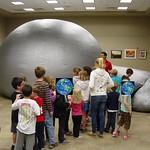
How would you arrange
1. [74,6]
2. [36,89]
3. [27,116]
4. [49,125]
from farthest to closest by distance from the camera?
1. [74,6]
2. [49,125]
3. [36,89]
4. [27,116]

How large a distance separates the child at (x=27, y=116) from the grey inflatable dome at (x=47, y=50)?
514 cm

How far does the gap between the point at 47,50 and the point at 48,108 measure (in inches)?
181

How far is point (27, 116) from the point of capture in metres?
3.87

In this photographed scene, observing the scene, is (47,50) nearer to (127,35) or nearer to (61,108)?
(61,108)

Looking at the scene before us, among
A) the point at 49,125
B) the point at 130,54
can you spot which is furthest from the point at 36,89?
the point at 130,54

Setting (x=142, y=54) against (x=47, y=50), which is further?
(x=142, y=54)

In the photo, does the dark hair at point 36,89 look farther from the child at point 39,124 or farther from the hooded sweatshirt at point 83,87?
the hooded sweatshirt at point 83,87

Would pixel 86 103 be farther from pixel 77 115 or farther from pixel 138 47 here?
pixel 138 47

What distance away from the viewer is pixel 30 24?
9773 mm

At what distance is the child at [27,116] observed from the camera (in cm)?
384

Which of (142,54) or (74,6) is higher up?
(74,6)

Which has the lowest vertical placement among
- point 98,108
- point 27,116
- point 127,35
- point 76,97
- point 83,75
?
point 98,108

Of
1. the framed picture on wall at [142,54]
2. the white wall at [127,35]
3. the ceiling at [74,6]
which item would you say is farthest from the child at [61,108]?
the framed picture on wall at [142,54]

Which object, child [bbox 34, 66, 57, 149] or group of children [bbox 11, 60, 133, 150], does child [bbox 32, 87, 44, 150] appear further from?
child [bbox 34, 66, 57, 149]
